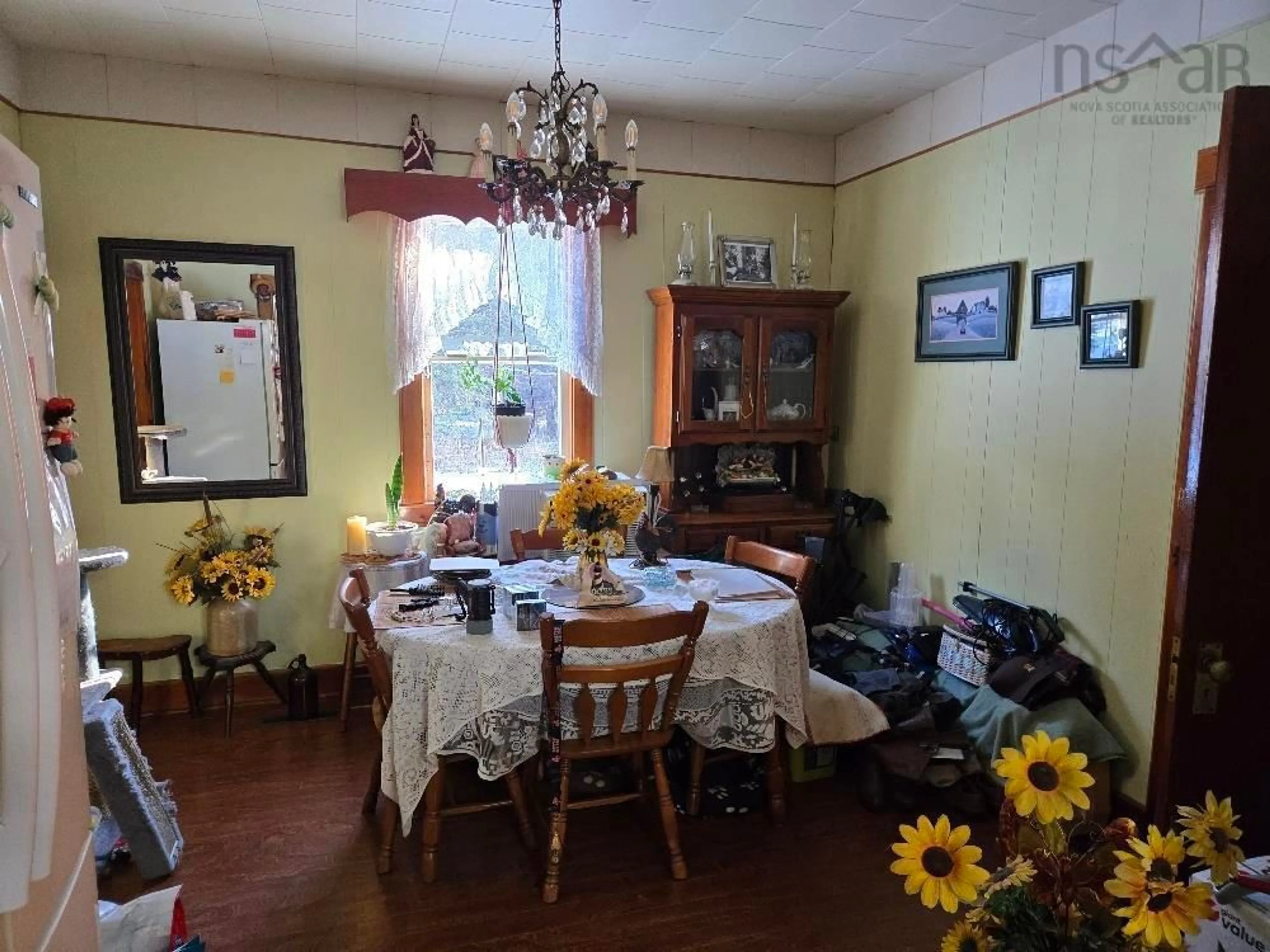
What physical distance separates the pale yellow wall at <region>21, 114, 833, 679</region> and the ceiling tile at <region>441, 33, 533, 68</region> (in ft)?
1.74

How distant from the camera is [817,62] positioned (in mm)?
3145

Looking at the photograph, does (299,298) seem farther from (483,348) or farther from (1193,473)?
(1193,473)

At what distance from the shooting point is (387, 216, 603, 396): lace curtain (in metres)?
3.57

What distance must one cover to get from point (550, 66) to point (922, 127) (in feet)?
5.46

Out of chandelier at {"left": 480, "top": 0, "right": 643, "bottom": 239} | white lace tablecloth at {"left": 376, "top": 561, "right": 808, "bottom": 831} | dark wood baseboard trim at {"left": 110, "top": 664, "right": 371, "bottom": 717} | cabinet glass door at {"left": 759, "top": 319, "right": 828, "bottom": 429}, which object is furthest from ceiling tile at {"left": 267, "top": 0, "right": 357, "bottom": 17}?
dark wood baseboard trim at {"left": 110, "top": 664, "right": 371, "bottom": 717}

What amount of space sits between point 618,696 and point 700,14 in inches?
90.0

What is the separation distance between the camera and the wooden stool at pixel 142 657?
321cm

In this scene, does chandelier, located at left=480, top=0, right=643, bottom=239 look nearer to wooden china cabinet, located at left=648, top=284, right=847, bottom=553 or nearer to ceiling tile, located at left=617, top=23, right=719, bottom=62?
ceiling tile, located at left=617, top=23, right=719, bottom=62

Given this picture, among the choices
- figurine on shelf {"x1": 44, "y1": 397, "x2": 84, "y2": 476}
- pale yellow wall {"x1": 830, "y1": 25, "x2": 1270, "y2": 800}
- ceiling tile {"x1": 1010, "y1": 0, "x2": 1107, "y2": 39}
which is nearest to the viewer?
figurine on shelf {"x1": 44, "y1": 397, "x2": 84, "y2": 476}

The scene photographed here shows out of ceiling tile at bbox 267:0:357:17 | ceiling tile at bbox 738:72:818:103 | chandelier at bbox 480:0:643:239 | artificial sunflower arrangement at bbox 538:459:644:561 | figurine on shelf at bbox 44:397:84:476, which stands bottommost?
artificial sunflower arrangement at bbox 538:459:644:561

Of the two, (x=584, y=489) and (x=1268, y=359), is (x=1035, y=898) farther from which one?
(x=584, y=489)

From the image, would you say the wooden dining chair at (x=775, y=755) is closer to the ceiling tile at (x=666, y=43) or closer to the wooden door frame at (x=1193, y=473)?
the wooden door frame at (x=1193, y=473)

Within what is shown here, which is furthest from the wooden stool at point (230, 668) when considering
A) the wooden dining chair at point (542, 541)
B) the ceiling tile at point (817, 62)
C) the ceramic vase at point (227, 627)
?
the ceiling tile at point (817, 62)

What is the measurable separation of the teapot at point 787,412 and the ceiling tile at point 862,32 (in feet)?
5.16
